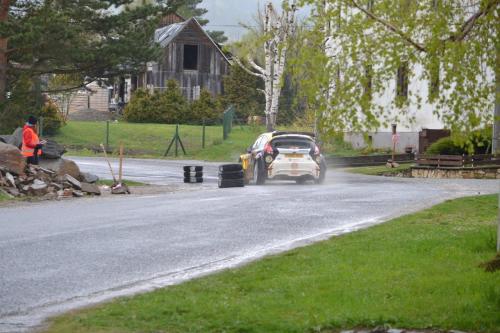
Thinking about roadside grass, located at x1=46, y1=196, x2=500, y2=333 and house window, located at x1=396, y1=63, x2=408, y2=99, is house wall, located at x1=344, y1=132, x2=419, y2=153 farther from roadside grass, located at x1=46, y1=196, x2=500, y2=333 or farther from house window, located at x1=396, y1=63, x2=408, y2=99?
house window, located at x1=396, y1=63, x2=408, y2=99

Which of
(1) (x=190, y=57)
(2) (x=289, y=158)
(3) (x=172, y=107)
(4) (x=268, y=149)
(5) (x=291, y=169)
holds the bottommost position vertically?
(5) (x=291, y=169)

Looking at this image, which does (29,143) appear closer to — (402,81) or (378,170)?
(378,170)

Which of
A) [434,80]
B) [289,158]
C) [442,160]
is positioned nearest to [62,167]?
[289,158]

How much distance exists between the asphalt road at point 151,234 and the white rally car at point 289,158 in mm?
2649

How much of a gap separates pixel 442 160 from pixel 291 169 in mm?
9919

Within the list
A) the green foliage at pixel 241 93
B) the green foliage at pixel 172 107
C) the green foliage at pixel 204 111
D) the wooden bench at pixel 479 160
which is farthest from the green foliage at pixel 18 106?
the green foliage at pixel 241 93

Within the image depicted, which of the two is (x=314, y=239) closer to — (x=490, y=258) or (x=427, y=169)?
(x=490, y=258)

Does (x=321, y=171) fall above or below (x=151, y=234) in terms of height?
above

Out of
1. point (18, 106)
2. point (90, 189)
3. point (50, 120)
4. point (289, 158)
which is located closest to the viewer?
point (90, 189)

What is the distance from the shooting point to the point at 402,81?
40.3 ft

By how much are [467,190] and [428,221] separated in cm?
1145

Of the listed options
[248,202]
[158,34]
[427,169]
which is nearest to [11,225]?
[248,202]

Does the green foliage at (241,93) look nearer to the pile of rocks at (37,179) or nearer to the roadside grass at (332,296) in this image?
the pile of rocks at (37,179)

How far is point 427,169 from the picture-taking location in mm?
39156
